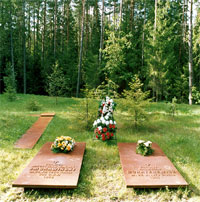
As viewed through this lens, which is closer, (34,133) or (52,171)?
(52,171)

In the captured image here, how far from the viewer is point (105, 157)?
5191mm

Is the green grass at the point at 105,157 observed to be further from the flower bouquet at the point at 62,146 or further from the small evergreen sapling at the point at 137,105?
the flower bouquet at the point at 62,146

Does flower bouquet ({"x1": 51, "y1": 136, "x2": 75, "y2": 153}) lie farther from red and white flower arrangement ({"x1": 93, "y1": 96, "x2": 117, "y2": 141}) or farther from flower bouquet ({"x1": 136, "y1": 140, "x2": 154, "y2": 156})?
flower bouquet ({"x1": 136, "y1": 140, "x2": 154, "y2": 156})

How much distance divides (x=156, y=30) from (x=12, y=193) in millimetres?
17609

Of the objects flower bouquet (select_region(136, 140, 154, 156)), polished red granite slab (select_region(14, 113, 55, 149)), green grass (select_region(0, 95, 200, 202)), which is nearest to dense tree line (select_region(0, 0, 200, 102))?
polished red granite slab (select_region(14, 113, 55, 149))

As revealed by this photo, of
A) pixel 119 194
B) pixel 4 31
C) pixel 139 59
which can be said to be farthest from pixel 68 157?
pixel 4 31

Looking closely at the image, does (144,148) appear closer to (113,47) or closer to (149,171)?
(149,171)

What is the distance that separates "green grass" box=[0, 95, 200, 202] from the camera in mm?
3578

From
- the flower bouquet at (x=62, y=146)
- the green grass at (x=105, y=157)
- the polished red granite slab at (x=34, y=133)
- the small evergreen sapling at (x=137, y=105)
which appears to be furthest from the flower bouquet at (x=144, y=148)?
the polished red granite slab at (x=34, y=133)

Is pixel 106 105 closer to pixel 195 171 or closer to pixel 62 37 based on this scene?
pixel 195 171

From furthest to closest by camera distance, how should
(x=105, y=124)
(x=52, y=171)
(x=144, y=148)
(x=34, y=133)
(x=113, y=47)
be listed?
(x=113, y=47) → (x=34, y=133) → (x=105, y=124) → (x=144, y=148) → (x=52, y=171)

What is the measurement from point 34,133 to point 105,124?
2750 millimetres

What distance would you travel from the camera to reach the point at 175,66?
2003cm

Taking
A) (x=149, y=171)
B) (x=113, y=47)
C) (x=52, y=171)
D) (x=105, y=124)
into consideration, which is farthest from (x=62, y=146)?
(x=113, y=47)
